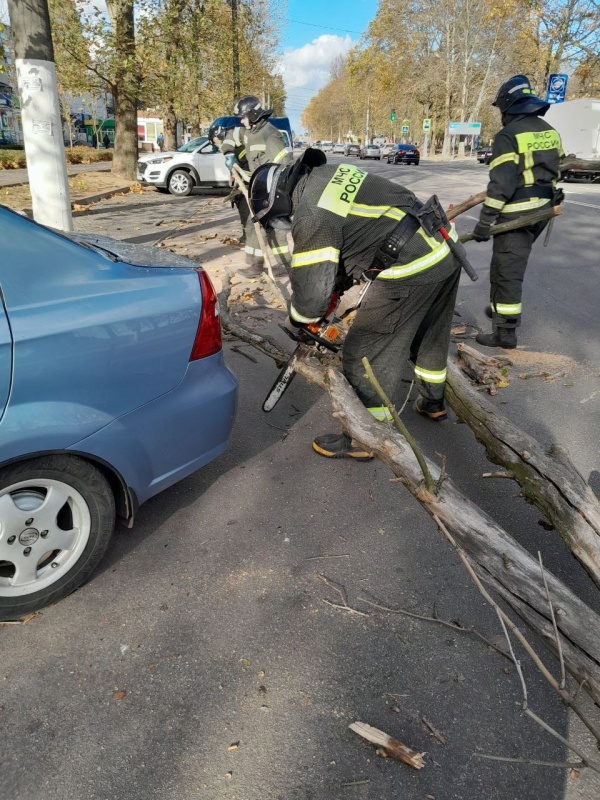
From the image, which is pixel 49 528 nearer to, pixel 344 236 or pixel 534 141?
pixel 344 236

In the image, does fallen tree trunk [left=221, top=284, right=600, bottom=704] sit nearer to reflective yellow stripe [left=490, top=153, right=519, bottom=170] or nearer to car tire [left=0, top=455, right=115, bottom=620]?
car tire [left=0, top=455, right=115, bottom=620]

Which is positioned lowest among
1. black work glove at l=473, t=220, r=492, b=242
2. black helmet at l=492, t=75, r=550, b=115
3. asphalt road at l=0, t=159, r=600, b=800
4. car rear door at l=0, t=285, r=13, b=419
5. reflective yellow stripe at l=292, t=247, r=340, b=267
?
asphalt road at l=0, t=159, r=600, b=800

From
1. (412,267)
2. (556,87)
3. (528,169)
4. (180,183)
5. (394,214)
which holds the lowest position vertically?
(180,183)

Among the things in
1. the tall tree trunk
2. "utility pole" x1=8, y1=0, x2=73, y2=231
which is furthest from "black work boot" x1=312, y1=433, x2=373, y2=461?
the tall tree trunk

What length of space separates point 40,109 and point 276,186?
5.55 meters

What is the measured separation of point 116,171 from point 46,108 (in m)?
14.5

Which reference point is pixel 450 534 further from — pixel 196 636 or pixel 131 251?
pixel 131 251

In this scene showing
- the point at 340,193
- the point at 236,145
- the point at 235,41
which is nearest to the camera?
the point at 340,193

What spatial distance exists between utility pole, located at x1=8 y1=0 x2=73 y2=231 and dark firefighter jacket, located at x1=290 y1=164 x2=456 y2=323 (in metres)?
5.53

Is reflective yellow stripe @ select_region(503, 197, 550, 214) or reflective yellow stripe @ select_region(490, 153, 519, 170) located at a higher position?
reflective yellow stripe @ select_region(490, 153, 519, 170)

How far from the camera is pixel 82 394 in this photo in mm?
2133

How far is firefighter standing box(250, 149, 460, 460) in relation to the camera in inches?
108

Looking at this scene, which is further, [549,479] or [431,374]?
[431,374]

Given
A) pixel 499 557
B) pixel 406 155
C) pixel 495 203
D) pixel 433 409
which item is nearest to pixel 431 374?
pixel 433 409
